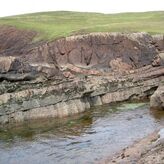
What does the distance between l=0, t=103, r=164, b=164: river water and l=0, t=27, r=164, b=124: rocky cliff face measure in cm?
118

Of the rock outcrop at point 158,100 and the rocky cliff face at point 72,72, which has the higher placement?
the rocky cliff face at point 72,72

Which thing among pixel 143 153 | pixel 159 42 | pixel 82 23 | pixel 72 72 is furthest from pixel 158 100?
pixel 82 23

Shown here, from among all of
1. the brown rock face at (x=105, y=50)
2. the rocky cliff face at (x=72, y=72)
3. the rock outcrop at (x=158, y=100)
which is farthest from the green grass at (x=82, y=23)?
the rock outcrop at (x=158, y=100)

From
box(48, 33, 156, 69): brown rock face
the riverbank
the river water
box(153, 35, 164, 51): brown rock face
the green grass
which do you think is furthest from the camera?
the green grass

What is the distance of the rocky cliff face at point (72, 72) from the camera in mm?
27047

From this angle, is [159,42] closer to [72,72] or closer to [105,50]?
[105,50]

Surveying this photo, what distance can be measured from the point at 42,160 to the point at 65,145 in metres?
2.23

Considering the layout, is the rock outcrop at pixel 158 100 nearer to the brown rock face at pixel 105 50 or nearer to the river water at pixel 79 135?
the river water at pixel 79 135

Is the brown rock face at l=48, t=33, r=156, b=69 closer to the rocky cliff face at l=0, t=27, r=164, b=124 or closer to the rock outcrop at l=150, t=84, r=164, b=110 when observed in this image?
the rocky cliff face at l=0, t=27, r=164, b=124

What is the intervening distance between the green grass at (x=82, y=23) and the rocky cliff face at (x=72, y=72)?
1.84 m

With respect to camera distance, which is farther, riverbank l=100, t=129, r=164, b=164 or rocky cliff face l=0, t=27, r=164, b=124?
rocky cliff face l=0, t=27, r=164, b=124

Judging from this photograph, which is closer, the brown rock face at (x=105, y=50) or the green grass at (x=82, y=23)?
the brown rock face at (x=105, y=50)

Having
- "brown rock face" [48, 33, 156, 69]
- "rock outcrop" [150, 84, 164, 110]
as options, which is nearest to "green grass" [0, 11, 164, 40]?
"brown rock face" [48, 33, 156, 69]

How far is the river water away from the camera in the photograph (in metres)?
19.5
